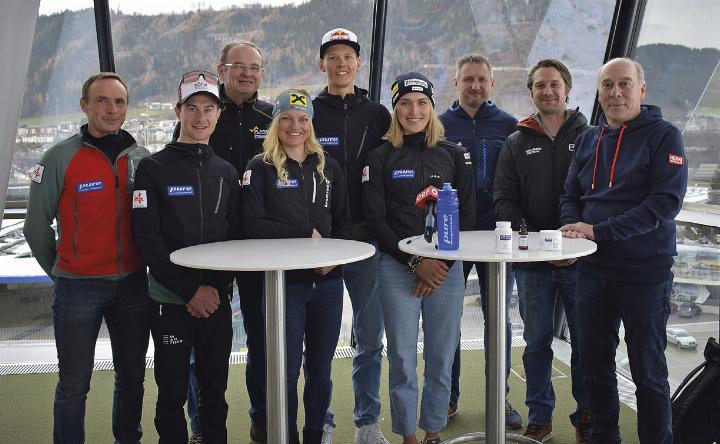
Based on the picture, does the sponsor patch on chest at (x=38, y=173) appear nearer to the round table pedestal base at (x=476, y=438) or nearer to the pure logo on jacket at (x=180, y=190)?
the pure logo on jacket at (x=180, y=190)

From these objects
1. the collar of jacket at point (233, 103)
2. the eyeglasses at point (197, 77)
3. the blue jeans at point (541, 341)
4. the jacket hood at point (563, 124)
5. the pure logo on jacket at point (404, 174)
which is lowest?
the blue jeans at point (541, 341)

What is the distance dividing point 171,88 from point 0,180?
2397 mm

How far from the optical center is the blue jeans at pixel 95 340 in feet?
9.34

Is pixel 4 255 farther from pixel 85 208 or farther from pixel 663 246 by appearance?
pixel 663 246

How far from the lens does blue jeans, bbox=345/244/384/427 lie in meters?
3.39

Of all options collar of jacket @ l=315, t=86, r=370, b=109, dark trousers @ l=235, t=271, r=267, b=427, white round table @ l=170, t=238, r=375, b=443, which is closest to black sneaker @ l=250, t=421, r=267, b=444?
dark trousers @ l=235, t=271, r=267, b=427

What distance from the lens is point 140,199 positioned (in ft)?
9.07

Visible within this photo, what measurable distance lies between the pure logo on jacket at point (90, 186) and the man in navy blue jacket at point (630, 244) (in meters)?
2.06

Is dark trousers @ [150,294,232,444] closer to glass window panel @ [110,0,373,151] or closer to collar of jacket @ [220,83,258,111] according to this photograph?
collar of jacket @ [220,83,258,111]

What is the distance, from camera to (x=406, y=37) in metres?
5.00

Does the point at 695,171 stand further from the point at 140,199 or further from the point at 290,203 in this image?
the point at 140,199

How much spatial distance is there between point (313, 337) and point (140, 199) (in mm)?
970

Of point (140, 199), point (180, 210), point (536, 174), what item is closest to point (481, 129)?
point (536, 174)

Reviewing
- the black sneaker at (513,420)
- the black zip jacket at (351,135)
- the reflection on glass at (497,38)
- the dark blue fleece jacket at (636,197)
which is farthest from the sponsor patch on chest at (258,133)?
the black sneaker at (513,420)
